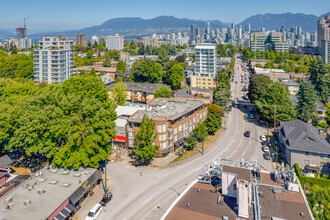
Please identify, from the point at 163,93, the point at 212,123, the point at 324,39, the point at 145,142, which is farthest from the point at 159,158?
the point at 324,39

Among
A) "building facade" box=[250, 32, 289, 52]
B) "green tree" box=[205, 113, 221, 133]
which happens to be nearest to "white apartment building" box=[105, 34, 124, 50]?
"building facade" box=[250, 32, 289, 52]

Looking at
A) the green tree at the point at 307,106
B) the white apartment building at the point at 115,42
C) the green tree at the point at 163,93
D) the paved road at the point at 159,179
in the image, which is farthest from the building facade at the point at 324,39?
the white apartment building at the point at 115,42

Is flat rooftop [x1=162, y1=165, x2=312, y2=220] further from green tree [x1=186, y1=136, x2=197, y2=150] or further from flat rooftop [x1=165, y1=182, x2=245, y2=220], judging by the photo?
green tree [x1=186, y1=136, x2=197, y2=150]

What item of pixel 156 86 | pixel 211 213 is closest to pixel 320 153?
pixel 211 213

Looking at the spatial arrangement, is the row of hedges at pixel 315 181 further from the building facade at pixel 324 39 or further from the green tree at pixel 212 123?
the building facade at pixel 324 39

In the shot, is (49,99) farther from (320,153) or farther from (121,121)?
(320,153)
